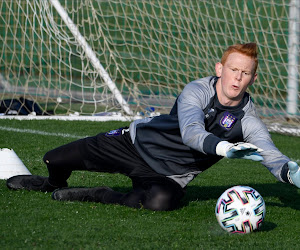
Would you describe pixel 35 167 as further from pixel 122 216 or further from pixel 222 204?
pixel 222 204

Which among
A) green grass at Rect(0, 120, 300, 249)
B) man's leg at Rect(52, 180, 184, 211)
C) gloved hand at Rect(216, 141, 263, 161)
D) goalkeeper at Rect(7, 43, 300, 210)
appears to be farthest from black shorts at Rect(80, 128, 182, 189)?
gloved hand at Rect(216, 141, 263, 161)

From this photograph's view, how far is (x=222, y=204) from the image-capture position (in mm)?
3926

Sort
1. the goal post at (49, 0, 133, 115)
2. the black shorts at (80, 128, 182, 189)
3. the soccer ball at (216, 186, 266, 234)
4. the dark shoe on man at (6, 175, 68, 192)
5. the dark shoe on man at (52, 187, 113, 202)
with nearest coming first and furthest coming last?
1. the soccer ball at (216, 186, 266, 234)
2. the dark shoe on man at (52, 187, 113, 202)
3. the black shorts at (80, 128, 182, 189)
4. the dark shoe on man at (6, 175, 68, 192)
5. the goal post at (49, 0, 133, 115)

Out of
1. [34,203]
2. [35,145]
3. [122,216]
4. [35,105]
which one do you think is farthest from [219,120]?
[35,105]

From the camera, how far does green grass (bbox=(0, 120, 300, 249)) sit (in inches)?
138

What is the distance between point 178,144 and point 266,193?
1163 millimetres

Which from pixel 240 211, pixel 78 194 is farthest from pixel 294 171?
pixel 78 194

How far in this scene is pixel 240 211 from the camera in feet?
12.6

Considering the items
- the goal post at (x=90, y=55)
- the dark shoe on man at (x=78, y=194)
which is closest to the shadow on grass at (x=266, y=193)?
the dark shoe on man at (x=78, y=194)

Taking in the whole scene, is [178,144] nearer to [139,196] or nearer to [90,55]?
[139,196]

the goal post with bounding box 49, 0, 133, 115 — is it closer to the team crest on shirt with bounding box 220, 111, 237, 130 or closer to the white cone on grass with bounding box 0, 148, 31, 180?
the white cone on grass with bounding box 0, 148, 31, 180

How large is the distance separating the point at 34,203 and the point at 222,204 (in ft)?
4.27

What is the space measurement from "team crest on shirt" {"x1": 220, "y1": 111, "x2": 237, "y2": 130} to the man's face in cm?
8

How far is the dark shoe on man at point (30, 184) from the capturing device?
4.80 m
